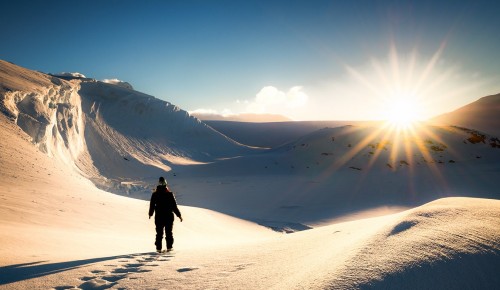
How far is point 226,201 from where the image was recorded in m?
18.5

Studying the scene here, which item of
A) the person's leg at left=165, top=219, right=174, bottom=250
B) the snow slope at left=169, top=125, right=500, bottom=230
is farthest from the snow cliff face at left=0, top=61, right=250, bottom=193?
the person's leg at left=165, top=219, right=174, bottom=250

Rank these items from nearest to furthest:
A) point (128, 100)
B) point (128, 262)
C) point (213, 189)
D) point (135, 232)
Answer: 1. point (128, 262)
2. point (135, 232)
3. point (213, 189)
4. point (128, 100)

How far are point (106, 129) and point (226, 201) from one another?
66.8 ft

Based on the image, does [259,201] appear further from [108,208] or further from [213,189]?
[108,208]

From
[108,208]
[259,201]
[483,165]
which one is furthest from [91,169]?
[483,165]

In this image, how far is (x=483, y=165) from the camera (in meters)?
26.2

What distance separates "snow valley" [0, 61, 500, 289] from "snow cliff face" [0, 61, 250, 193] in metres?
0.16

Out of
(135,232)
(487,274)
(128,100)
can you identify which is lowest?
(135,232)

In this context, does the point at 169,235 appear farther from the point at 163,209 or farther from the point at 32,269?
the point at 32,269

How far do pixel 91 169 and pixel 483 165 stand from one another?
3209 cm

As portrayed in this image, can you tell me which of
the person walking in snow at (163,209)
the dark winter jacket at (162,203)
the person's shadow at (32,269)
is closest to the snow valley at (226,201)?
the person's shadow at (32,269)

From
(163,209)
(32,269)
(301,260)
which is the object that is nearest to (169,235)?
(163,209)

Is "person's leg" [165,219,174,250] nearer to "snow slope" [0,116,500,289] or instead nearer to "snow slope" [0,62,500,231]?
"snow slope" [0,116,500,289]

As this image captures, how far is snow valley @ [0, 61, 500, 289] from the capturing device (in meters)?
3.02
